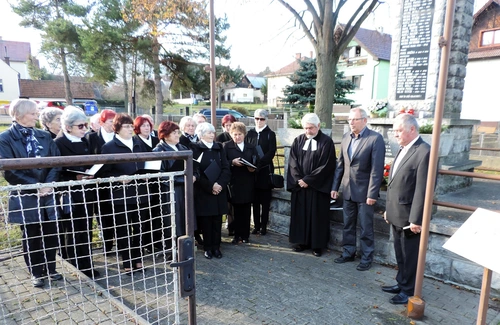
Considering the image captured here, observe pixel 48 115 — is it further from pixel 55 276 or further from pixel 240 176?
pixel 240 176

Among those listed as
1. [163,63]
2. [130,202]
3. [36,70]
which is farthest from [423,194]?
[36,70]

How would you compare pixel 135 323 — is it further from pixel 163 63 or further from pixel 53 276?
Answer: pixel 163 63

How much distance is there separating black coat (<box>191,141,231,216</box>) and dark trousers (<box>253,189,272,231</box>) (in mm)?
876

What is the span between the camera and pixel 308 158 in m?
4.66

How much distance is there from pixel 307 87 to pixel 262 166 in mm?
16144

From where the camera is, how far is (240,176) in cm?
500

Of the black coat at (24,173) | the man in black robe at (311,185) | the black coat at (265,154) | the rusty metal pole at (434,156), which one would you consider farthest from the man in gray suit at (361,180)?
the black coat at (24,173)

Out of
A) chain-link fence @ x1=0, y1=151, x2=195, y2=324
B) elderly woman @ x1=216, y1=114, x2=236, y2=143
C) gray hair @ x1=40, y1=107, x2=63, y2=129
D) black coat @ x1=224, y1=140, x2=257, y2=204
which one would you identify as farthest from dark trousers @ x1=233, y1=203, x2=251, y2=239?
gray hair @ x1=40, y1=107, x2=63, y2=129

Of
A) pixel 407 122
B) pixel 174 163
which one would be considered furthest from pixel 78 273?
pixel 407 122

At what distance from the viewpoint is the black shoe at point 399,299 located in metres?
3.41

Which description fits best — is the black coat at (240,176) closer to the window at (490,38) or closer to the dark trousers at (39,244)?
the dark trousers at (39,244)

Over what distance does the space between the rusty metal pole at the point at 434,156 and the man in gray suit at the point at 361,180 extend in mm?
996

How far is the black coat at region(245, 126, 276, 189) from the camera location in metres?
5.21

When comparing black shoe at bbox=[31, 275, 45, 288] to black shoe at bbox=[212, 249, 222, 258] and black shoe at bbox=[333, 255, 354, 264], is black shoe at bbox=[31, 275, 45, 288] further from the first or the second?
black shoe at bbox=[333, 255, 354, 264]
